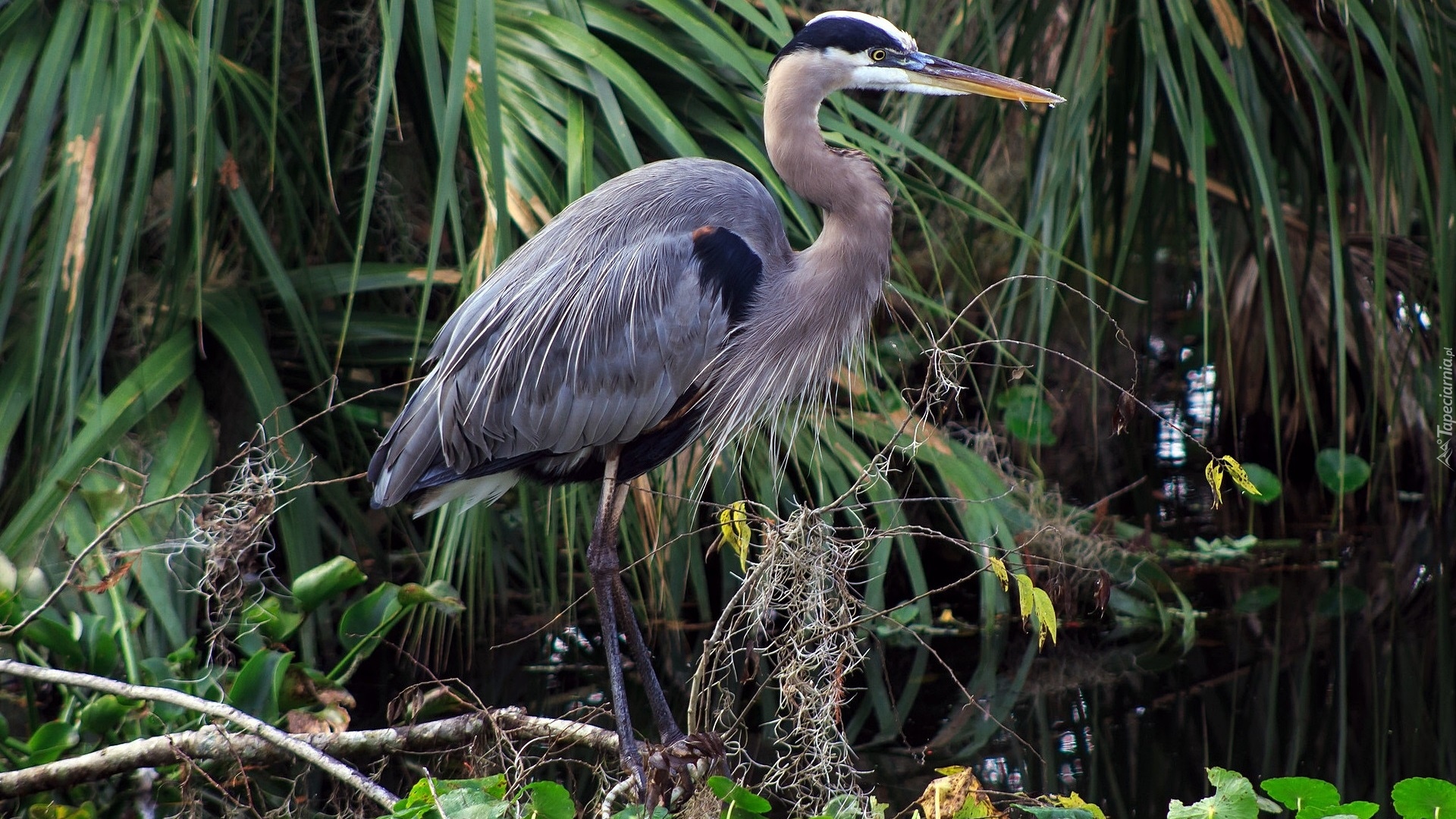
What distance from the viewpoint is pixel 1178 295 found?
6410 millimetres

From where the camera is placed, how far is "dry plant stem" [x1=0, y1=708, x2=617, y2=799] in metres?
2.23

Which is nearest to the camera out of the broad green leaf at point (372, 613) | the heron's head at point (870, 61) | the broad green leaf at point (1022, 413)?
the broad green leaf at point (372, 613)

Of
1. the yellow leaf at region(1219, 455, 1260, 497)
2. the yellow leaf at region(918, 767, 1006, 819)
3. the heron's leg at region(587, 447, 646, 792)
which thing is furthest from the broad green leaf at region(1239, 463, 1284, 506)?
the yellow leaf at region(918, 767, 1006, 819)

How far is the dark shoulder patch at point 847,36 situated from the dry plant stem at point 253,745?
1381mm

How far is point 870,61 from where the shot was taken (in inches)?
112

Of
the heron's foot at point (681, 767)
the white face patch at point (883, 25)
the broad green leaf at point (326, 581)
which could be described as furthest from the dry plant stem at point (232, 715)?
the white face patch at point (883, 25)

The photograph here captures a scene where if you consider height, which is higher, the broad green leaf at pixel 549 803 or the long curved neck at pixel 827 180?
the long curved neck at pixel 827 180

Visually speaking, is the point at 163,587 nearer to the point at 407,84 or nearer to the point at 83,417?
the point at 83,417

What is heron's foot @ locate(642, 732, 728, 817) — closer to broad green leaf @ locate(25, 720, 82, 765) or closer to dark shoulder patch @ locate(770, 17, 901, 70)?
broad green leaf @ locate(25, 720, 82, 765)

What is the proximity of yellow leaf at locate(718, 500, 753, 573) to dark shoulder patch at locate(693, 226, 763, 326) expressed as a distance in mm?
583

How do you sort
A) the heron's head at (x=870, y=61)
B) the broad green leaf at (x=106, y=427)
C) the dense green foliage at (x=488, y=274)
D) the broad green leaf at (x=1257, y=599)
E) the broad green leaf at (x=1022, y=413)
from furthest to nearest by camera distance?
the broad green leaf at (x=1022, y=413) → the broad green leaf at (x=1257, y=599) → the broad green leaf at (x=106, y=427) → the dense green foliage at (x=488, y=274) → the heron's head at (x=870, y=61)

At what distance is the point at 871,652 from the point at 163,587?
6.49 ft

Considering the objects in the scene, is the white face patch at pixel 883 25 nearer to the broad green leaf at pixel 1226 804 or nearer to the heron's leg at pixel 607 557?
the heron's leg at pixel 607 557

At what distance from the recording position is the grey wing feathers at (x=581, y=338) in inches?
111
